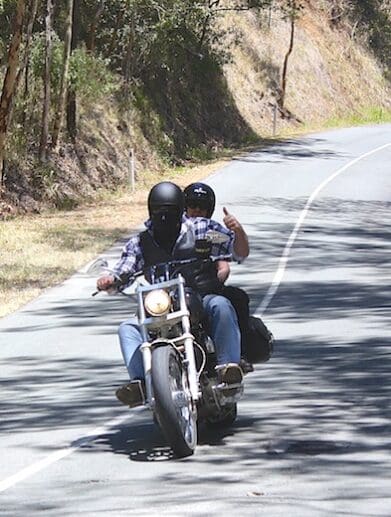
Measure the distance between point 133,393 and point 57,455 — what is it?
2.51 ft

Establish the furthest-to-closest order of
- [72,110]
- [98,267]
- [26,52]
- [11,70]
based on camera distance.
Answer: [72,110] < [26,52] < [11,70] < [98,267]

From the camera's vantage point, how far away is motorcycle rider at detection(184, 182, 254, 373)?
8.70 metres

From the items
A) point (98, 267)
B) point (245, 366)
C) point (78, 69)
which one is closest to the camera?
point (98, 267)

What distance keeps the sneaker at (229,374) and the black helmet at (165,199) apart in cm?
107

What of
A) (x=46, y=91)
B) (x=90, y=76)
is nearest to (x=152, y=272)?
(x=46, y=91)

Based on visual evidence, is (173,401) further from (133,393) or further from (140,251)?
(140,251)

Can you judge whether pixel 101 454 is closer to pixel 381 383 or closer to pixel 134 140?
pixel 381 383

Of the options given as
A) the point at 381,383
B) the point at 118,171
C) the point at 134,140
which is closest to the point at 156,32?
the point at 134,140

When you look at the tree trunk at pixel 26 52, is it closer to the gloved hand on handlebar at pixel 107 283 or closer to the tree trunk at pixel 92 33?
the tree trunk at pixel 92 33

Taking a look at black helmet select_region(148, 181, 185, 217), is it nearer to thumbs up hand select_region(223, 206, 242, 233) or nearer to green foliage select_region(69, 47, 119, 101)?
thumbs up hand select_region(223, 206, 242, 233)

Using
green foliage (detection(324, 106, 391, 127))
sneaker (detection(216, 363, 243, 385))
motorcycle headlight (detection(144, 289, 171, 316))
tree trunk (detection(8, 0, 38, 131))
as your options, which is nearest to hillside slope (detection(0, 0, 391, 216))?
green foliage (detection(324, 106, 391, 127))

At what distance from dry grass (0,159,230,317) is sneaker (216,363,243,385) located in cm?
896

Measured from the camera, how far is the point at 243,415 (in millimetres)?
9500

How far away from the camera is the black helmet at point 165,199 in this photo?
847 centimetres
